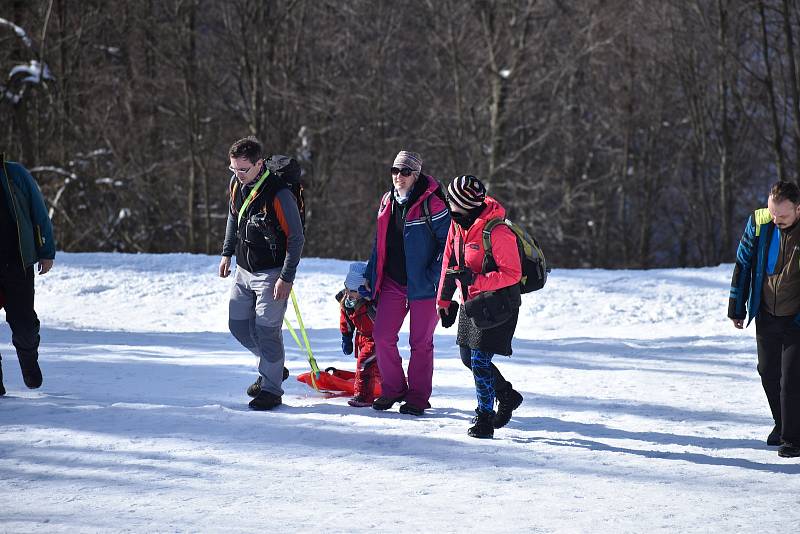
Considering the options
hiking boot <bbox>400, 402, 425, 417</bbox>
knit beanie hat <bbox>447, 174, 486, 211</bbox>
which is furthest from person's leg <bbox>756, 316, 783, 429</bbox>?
hiking boot <bbox>400, 402, 425, 417</bbox>

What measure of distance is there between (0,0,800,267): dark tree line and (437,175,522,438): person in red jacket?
55.8 ft

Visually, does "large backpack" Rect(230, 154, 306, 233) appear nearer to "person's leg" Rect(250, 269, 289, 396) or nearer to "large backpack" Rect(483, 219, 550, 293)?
"person's leg" Rect(250, 269, 289, 396)

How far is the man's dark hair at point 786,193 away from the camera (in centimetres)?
526

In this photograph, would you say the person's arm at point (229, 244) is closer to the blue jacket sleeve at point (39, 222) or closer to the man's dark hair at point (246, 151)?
the man's dark hair at point (246, 151)

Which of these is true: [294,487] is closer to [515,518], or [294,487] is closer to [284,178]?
[515,518]

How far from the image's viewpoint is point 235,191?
617 cm

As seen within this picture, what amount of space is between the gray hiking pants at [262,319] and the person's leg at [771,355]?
2970 millimetres

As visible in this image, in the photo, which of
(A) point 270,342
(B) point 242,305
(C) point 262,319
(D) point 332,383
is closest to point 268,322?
(C) point 262,319

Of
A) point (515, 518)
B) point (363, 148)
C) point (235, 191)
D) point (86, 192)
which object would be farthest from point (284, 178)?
point (363, 148)

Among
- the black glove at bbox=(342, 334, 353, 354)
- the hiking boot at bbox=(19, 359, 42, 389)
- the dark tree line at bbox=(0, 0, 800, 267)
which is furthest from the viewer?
the dark tree line at bbox=(0, 0, 800, 267)

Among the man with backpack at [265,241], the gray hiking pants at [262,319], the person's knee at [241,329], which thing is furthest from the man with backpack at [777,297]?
the person's knee at [241,329]

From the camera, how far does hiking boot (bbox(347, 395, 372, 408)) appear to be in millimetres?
6496

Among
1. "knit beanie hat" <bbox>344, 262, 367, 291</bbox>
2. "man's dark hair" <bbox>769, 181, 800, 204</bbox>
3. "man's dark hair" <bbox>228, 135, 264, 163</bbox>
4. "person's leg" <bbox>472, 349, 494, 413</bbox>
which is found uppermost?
"man's dark hair" <bbox>228, 135, 264, 163</bbox>

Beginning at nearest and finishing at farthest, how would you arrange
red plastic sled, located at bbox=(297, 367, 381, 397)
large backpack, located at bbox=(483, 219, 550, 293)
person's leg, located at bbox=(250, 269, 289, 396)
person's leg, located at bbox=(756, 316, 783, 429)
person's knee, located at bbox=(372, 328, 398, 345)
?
person's leg, located at bbox=(756, 316, 783, 429), large backpack, located at bbox=(483, 219, 550, 293), person's leg, located at bbox=(250, 269, 289, 396), person's knee, located at bbox=(372, 328, 398, 345), red plastic sled, located at bbox=(297, 367, 381, 397)
